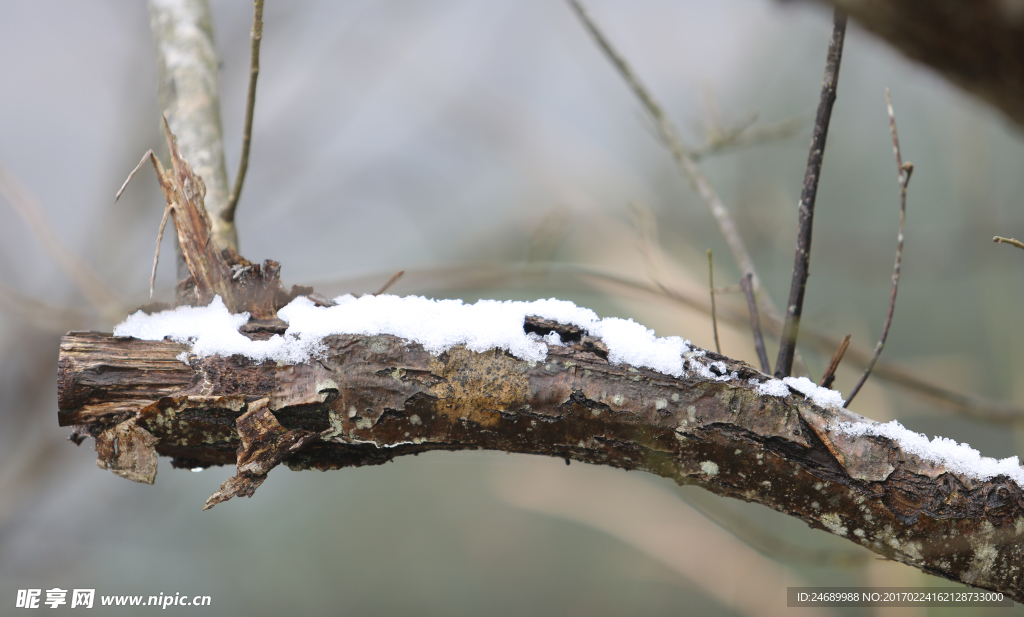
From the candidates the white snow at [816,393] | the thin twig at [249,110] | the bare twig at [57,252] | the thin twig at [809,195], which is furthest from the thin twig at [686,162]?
the bare twig at [57,252]

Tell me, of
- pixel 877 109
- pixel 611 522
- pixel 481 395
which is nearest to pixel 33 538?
pixel 611 522

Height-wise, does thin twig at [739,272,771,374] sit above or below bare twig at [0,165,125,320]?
below

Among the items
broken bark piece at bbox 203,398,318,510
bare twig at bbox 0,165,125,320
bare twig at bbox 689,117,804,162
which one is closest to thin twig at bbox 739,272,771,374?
bare twig at bbox 689,117,804,162

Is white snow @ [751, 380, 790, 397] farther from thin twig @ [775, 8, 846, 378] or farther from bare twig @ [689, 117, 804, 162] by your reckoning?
bare twig @ [689, 117, 804, 162]

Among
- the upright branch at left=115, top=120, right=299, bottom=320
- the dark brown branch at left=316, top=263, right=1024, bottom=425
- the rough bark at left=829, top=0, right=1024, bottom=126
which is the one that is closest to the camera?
the rough bark at left=829, top=0, right=1024, bottom=126

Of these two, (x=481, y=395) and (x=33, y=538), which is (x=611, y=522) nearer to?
(x=481, y=395)

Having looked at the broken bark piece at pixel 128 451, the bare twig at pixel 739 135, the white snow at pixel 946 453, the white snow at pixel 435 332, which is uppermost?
the bare twig at pixel 739 135

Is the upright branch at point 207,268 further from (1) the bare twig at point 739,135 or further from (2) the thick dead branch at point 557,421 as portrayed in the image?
(1) the bare twig at point 739,135
